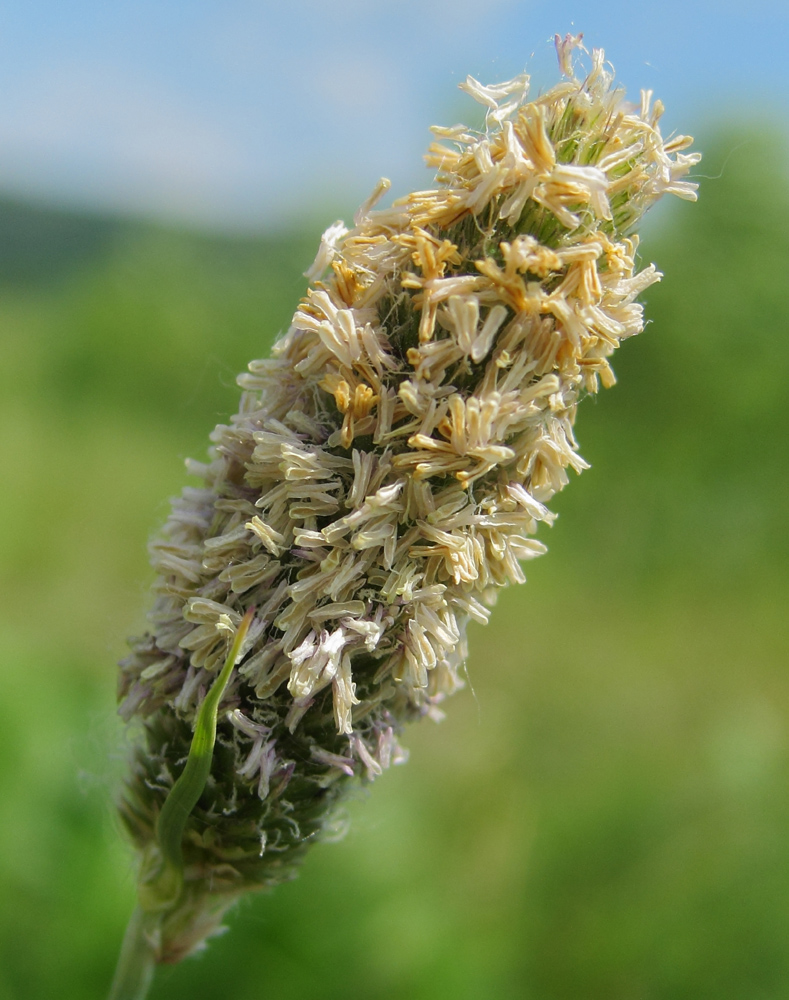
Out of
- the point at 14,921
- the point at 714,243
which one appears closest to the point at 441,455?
the point at 14,921

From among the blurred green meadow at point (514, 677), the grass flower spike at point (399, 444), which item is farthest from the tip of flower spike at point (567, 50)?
the blurred green meadow at point (514, 677)

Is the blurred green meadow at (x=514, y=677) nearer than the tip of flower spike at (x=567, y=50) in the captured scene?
No

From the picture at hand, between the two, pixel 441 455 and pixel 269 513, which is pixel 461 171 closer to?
pixel 441 455

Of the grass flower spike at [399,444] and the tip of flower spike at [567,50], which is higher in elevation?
the tip of flower spike at [567,50]

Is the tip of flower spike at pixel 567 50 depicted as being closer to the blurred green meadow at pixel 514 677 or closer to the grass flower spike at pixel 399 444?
the grass flower spike at pixel 399 444

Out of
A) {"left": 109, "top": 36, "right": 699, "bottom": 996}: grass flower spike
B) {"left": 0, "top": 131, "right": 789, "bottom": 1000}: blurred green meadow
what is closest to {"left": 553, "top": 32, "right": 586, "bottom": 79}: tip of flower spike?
{"left": 109, "top": 36, "right": 699, "bottom": 996}: grass flower spike
